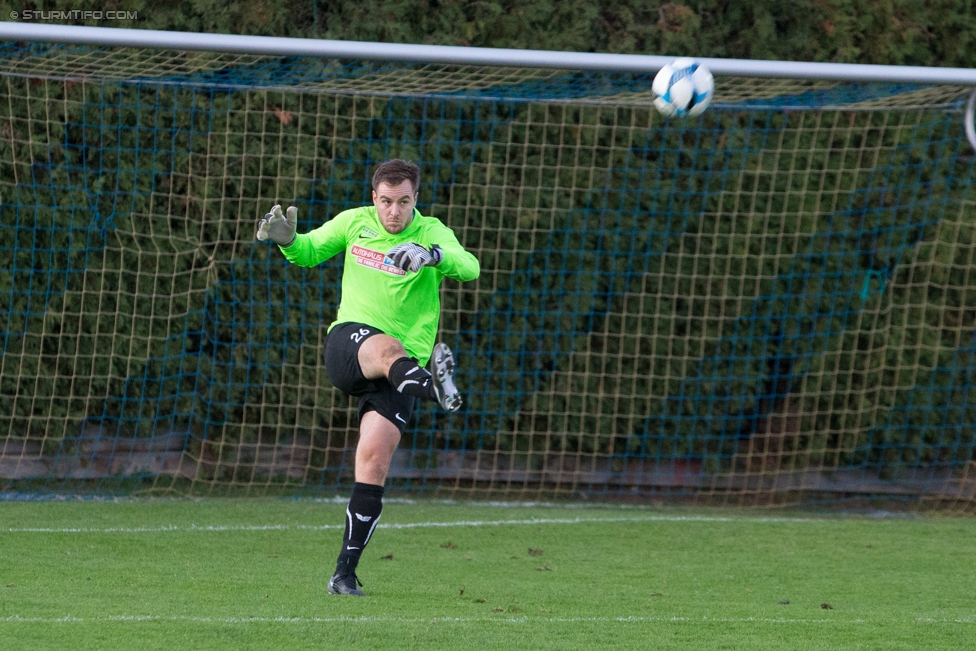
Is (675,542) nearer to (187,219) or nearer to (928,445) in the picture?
(928,445)

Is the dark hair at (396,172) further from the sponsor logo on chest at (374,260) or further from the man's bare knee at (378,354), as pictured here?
the man's bare knee at (378,354)

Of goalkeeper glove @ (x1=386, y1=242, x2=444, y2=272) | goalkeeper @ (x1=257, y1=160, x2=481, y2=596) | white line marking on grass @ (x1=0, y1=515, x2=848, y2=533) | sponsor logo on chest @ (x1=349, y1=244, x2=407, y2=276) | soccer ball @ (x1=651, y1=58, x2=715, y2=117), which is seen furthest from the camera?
white line marking on grass @ (x1=0, y1=515, x2=848, y2=533)

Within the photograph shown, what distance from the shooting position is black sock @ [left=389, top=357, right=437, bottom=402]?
14.3ft

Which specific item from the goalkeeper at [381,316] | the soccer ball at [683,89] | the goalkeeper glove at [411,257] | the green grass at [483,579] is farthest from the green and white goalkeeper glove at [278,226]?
the soccer ball at [683,89]

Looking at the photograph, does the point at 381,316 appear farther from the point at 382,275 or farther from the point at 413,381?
the point at 413,381

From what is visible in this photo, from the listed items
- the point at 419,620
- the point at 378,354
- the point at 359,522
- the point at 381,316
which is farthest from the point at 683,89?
the point at 419,620

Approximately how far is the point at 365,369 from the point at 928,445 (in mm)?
5168

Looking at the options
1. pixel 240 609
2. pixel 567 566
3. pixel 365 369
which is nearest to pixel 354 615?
pixel 240 609

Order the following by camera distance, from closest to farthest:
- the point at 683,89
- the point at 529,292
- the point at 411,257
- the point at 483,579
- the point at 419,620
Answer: the point at 419,620 < the point at 411,257 < the point at 483,579 < the point at 683,89 < the point at 529,292

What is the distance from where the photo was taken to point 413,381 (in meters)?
4.35

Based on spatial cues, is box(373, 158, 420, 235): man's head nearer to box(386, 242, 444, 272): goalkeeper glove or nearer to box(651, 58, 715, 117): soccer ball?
box(386, 242, 444, 272): goalkeeper glove

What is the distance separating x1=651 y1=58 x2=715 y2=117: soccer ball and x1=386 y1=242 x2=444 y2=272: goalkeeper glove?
1779mm

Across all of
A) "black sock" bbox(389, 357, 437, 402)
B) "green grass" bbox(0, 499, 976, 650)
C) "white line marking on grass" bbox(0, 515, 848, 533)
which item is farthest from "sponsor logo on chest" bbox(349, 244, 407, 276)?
"white line marking on grass" bbox(0, 515, 848, 533)

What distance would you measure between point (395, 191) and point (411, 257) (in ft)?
1.45
